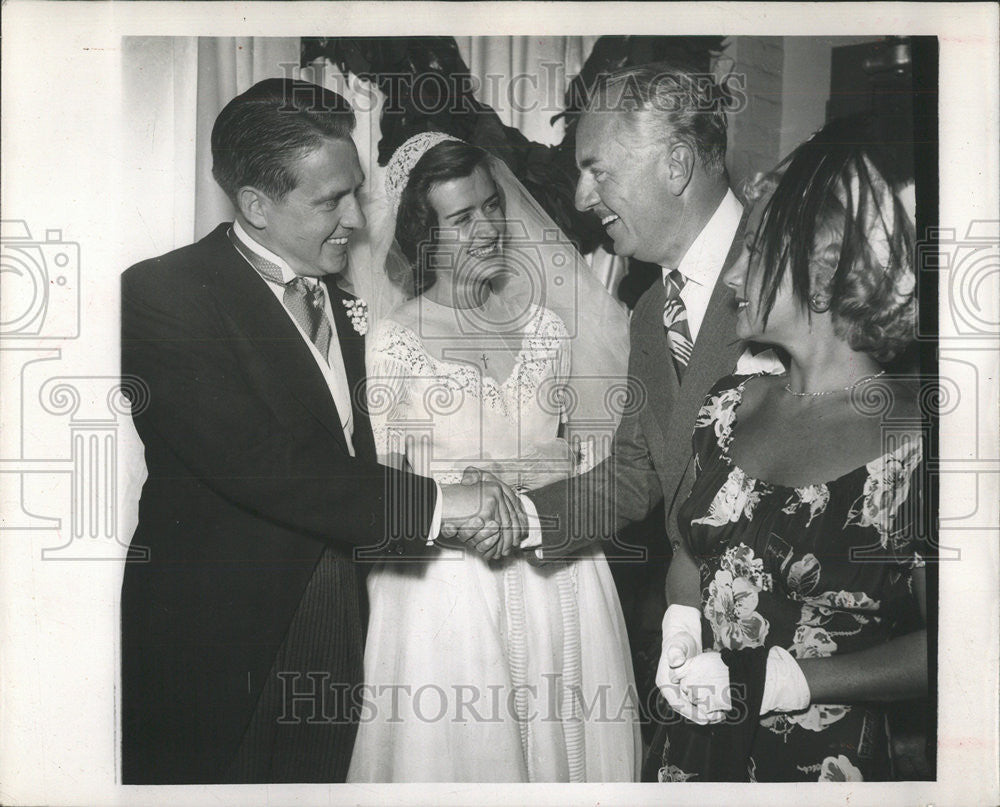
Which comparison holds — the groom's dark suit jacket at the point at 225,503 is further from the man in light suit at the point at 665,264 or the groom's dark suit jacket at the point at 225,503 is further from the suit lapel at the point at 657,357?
the suit lapel at the point at 657,357

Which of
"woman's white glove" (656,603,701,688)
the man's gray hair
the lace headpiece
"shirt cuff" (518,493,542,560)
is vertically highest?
the man's gray hair

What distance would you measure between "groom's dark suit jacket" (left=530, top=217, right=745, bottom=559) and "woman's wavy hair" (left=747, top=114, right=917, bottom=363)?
0.40ft

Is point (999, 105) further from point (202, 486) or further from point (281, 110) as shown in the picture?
point (202, 486)

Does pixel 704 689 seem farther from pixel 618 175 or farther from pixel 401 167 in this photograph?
pixel 401 167

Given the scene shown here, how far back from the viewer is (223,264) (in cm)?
270

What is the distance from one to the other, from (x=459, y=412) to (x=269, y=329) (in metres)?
0.58

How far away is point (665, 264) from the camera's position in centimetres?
273

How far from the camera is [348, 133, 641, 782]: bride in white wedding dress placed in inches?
106

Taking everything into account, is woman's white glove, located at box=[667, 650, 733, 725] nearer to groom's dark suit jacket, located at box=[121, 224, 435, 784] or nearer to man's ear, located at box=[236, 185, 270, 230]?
groom's dark suit jacket, located at box=[121, 224, 435, 784]

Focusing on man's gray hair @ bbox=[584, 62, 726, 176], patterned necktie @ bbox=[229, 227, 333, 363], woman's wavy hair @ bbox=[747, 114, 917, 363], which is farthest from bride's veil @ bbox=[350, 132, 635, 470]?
Result: woman's wavy hair @ bbox=[747, 114, 917, 363]

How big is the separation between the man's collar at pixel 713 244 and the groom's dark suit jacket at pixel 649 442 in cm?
2

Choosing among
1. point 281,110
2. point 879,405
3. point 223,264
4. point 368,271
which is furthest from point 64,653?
point 879,405
